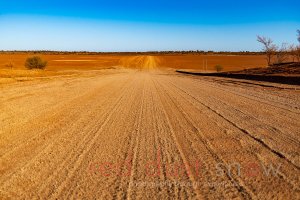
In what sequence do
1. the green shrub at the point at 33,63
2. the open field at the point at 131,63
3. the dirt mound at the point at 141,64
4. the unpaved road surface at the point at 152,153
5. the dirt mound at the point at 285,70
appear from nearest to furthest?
the unpaved road surface at the point at 152,153 → the dirt mound at the point at 285,70 → the green shrub at the point at 33,63 → the dirt mound at the point at 141,64 → the open field at the point at 131,63

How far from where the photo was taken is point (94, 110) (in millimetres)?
12156

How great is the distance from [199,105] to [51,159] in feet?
24.8

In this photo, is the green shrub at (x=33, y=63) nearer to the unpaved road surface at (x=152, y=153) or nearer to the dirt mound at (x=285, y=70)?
the dirt mound at (x=285, y=70)

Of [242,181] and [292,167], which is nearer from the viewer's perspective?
[242,181]

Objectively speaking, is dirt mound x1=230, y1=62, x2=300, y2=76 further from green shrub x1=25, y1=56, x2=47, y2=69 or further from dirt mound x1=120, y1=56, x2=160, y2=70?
dirt mound x1=120, y1=56, x2=160, y2=70

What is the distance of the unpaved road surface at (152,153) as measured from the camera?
15.8 ft

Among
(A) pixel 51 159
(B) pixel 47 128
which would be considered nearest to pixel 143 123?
(B) pixel 47 128

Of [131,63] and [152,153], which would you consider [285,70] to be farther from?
[131,63]

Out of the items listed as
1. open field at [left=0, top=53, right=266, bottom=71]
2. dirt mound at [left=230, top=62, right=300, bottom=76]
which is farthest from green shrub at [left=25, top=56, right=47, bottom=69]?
dirt mound at [left=230, top=62, right=300, bottom=76]

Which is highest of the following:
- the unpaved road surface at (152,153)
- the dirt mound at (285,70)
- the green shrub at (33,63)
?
the green shrub at (33,63)

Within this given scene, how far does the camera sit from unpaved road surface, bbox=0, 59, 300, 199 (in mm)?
4805

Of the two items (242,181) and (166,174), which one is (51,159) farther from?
(242,181)

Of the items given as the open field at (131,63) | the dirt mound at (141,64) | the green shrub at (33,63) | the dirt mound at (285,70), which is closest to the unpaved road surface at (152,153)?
the dirt mound at (285,70)

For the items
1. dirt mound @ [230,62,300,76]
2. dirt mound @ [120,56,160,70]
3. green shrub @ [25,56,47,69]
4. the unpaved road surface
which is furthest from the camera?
dirt mound @ [120,56,160,70]
